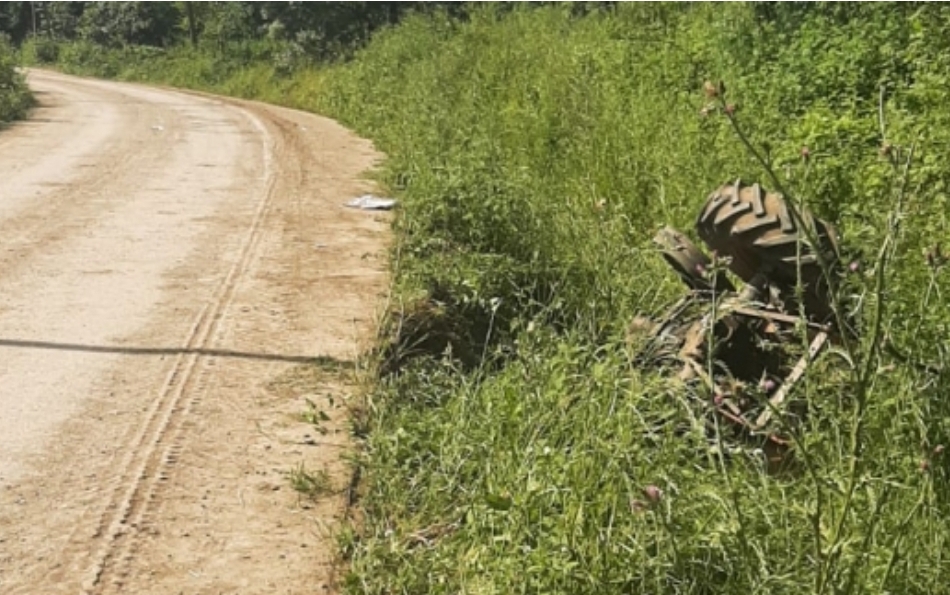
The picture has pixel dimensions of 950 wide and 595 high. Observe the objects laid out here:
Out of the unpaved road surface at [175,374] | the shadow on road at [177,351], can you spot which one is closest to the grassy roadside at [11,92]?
the unpaved road surface at [175,374]

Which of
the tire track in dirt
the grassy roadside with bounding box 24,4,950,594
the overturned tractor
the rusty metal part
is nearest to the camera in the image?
the grassy roadside with bounding box 24,4,950,594

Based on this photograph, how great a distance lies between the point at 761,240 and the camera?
444 centimetres

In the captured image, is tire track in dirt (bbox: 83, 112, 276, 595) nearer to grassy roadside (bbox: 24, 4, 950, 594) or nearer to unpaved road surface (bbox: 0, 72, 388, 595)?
unpaved road surface (bbox: 0, 72, 388, 595)

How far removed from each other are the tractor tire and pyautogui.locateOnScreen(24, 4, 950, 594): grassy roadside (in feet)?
0.78

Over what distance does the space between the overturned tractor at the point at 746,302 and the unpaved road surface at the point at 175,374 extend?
1301 mm

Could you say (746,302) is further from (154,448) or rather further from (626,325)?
(154,448)

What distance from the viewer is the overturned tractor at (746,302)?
4031mm

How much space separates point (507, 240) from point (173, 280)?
189 cm

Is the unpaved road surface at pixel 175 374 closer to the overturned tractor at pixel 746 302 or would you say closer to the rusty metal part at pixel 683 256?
the overturned tractor at pixel 746 302

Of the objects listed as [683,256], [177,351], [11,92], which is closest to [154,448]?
[177,351]

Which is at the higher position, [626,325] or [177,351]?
[626,325]

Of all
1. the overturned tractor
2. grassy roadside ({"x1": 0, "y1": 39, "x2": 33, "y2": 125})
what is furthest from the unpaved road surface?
grassy roadside ({"x1": 0, "y1": 39, "x2": 33, "y2": 125})

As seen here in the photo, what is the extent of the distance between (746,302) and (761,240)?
1.50ft

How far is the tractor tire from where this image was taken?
4242 millimetres
